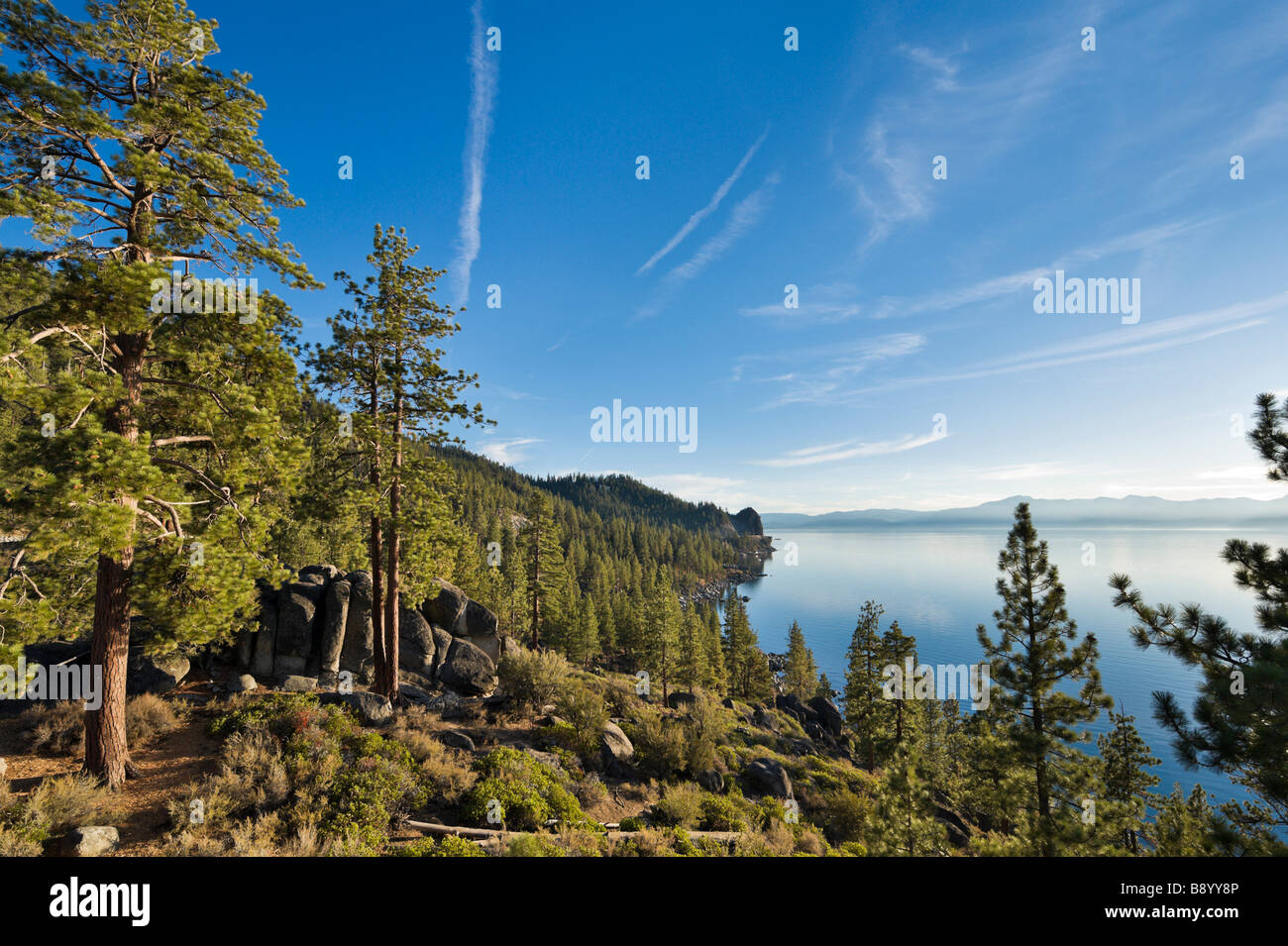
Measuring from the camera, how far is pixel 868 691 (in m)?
30.7

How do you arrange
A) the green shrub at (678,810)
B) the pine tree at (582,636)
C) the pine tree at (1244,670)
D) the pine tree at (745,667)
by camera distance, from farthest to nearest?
the pine tree at (745,667) → the pine tree at (582,636) → the green shrub at (678,810) → the pine tree at (1244,670)

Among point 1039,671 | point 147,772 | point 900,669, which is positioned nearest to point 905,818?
point 1039,671

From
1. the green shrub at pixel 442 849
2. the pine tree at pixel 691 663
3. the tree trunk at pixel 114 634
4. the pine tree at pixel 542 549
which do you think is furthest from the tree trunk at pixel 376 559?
the pine tree at pixel 691 663

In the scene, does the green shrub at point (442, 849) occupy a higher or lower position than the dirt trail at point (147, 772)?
lower

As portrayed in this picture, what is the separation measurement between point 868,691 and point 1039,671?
20.9m

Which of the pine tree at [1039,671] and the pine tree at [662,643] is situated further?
the pine tree at [662,643]

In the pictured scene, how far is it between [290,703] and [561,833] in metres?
8.17

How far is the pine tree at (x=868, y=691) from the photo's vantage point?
98.4 feet

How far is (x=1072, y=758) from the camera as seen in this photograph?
38.9ft

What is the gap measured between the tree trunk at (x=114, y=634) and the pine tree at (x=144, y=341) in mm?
31

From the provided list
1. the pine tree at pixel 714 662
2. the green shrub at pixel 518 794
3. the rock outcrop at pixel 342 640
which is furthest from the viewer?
the pine tree at pixel 714 662

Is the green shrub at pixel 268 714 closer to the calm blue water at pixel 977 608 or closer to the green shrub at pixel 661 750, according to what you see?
the green shrub at pixel 661 750

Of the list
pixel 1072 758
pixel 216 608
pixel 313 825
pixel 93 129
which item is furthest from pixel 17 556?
pixel 1072 758

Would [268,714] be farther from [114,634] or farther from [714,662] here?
[714,662]
